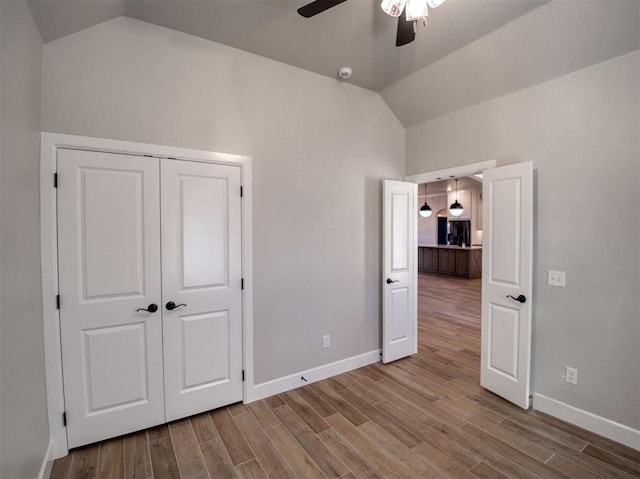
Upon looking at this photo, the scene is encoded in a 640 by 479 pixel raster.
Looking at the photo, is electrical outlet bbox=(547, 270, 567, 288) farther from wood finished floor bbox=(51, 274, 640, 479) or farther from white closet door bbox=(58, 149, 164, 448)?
white closet door bbox=(58, 149, 164, 448)

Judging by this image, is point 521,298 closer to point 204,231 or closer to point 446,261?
point 204,231

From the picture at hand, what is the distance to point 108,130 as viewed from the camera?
2178 millimetres

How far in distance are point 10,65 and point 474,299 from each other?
753 centimetres

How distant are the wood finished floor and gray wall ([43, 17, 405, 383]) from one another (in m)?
0.51

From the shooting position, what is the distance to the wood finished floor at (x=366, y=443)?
197cm

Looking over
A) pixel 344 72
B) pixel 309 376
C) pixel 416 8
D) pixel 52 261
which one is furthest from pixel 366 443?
pixel 344 72

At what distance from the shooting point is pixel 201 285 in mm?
2553

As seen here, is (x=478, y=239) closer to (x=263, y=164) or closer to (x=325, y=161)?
(x=325, y=161)

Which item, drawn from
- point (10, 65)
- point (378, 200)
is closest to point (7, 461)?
point (10, 65)

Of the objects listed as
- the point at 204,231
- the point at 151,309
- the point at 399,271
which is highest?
the point at 204,231

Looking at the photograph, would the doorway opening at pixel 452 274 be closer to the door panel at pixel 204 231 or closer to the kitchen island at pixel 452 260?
the kitchen island at pixel 452 260

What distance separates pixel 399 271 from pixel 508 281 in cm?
117

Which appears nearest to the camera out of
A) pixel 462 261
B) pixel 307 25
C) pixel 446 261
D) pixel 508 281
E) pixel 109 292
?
pixel 109 292

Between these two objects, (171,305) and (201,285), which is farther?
(201,285)
